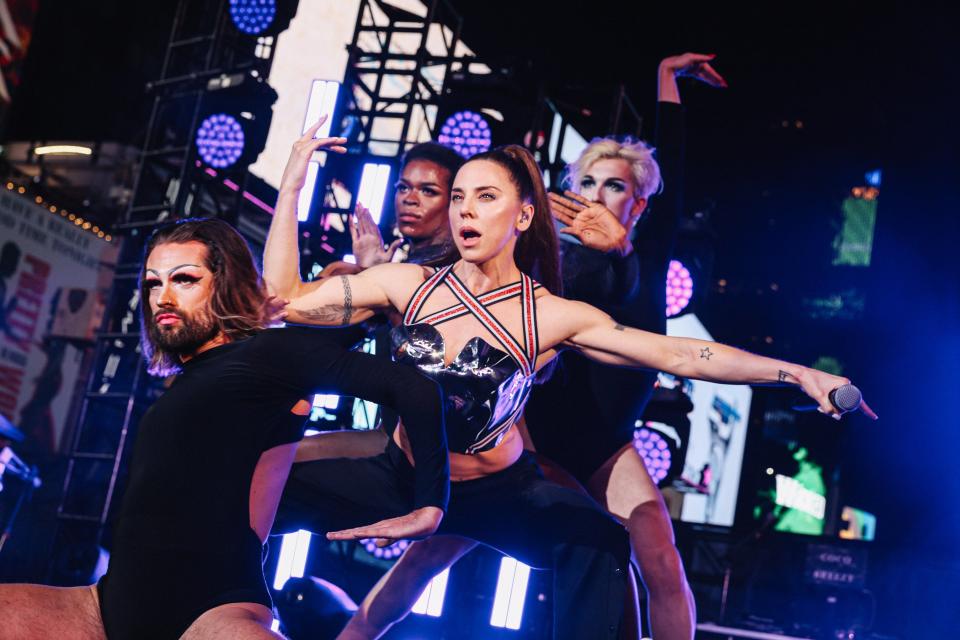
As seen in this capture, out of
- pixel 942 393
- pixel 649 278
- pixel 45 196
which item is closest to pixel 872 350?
pixel 942 393

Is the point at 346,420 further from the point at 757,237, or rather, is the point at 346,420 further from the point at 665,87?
the point at 757,237

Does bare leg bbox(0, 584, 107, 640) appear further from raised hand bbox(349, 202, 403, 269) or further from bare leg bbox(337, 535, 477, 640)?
raised hand bbox(349, 202, 403, 269)

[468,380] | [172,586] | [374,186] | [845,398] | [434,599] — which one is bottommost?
[434,599]

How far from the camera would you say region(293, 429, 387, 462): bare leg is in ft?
11.0

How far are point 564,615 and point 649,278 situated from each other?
6.24ft

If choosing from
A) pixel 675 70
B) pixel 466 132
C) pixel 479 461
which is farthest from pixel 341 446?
pixel 466 132

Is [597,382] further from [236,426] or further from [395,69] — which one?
[395,69]

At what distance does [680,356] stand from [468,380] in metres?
0.69

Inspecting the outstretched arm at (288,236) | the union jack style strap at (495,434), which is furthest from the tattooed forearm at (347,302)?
the union jack style strap at (495,434)

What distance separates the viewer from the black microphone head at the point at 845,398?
2740 millimetres

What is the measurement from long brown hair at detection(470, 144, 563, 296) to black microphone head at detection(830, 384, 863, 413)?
1096 millimetres

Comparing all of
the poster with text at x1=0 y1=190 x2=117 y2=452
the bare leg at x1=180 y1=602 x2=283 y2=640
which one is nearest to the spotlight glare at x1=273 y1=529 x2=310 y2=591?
the bare leg at x1=180 y1=602 x2=283 y2=640

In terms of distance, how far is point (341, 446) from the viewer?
3.42m

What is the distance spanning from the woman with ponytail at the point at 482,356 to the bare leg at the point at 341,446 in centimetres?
7
